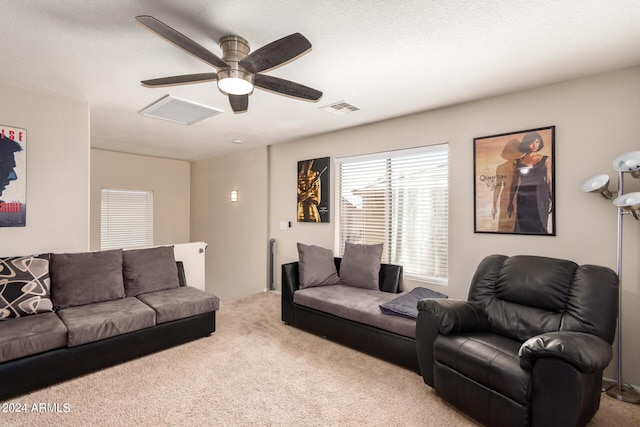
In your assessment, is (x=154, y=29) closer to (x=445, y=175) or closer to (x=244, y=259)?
(x=445, y=175)

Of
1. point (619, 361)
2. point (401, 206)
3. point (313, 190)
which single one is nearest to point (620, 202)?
point (619, 361)

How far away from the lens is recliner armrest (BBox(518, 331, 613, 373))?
165cm

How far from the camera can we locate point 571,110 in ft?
9.04

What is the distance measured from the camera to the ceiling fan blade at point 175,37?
1491 mm

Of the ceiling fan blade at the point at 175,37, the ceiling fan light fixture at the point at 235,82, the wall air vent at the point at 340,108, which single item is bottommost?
the ceiling fan light fixture at the point at 235,82

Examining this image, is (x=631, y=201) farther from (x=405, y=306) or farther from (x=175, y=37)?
(x=175, y=37)

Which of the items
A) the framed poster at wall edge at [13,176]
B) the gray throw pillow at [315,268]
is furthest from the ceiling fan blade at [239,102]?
the framed poster at wall edge at [13,176]

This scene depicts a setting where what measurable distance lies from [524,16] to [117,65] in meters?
2.93

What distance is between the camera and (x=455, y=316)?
229cm

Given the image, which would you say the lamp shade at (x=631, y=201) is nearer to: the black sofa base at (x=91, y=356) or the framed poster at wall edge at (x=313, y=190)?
the framed poster at wall edge at (x=313, y=190)

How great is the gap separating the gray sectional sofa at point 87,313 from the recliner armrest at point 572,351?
2.86m

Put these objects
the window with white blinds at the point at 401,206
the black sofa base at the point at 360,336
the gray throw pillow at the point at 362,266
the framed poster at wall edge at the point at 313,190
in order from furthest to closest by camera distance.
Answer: the framed poster at wall edge at the point at 313,190 < the gray throw pillow at the point at 362,266 < the window with white blinds at the point at 401,206 < the black sofa base at the point at 360,336

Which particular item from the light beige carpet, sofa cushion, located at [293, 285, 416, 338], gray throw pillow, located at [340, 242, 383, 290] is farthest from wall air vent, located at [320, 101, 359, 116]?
the light beige carpet

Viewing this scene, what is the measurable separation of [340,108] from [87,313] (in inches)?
126
